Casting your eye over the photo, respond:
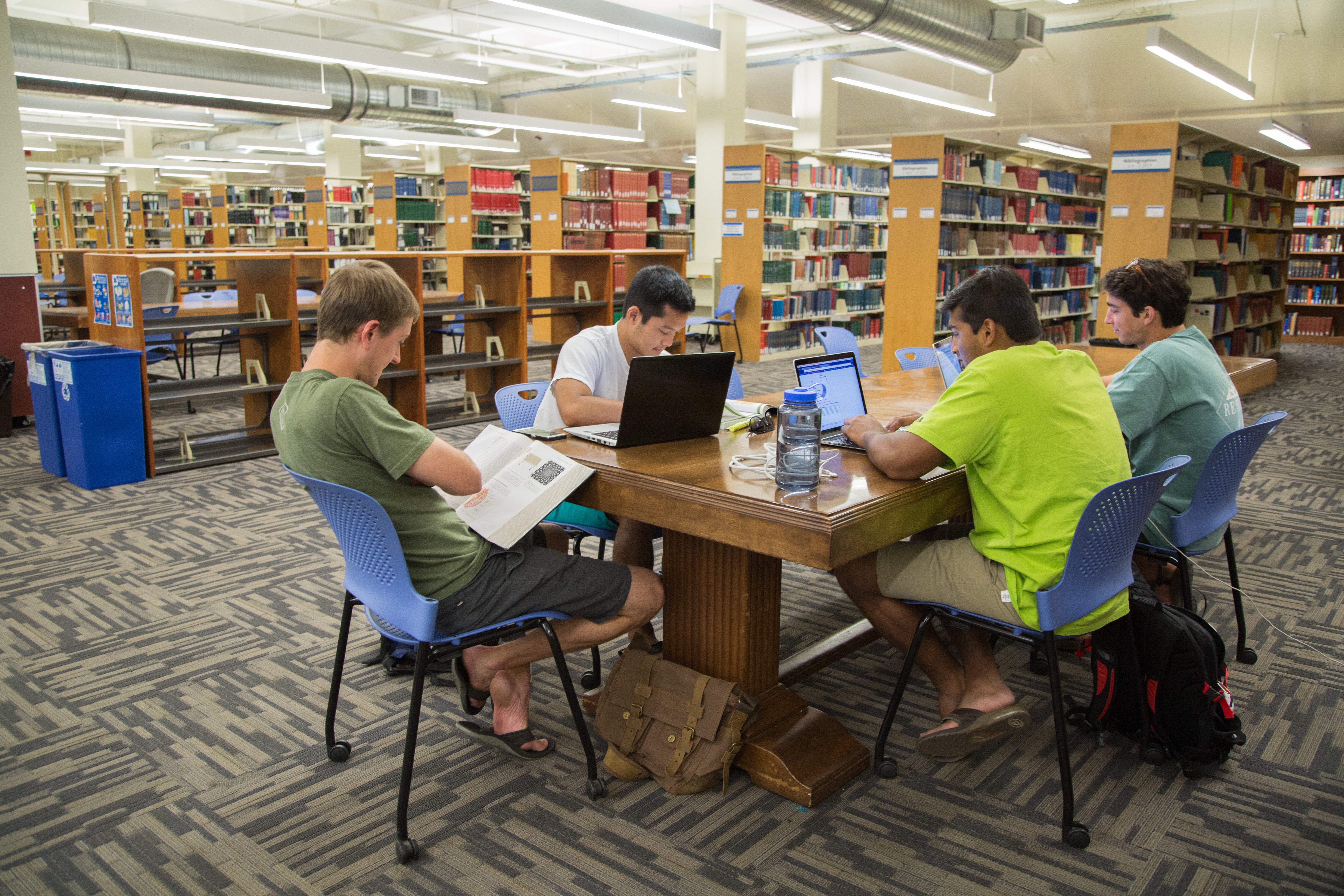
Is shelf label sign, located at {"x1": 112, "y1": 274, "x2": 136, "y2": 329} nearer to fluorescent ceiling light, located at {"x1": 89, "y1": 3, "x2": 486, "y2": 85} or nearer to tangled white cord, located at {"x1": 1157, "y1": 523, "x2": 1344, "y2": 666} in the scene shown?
fluorescent ceiling light, located at {"x1": 89, "y1": 3, "x2": 486, "y2": 85}

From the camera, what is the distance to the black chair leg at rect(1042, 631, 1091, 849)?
1.96 m

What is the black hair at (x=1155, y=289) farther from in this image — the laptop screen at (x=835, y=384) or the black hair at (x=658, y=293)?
the black hair at (x=658, y=293)

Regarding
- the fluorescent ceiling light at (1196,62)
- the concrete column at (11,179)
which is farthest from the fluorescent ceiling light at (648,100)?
the concrete column at (11,179)

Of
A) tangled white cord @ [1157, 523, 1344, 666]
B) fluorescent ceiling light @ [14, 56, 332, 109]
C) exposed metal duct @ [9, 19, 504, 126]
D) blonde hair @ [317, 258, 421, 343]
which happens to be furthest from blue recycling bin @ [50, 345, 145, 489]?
exposed metal duct @ [9, 19, 504, 126]

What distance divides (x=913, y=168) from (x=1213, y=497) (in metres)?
6.27

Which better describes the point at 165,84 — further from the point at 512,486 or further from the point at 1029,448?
the point at 1029,448

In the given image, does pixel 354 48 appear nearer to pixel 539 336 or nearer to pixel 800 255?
pixel 539 336

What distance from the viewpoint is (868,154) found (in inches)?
635

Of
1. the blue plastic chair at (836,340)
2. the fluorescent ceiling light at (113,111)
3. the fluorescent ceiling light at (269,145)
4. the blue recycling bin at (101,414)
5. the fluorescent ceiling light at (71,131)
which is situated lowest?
the blue recycling bin at (101,414)

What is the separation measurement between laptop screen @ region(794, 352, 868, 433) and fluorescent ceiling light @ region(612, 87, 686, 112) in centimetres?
933

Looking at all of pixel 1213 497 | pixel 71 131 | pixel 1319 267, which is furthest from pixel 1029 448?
pixel 71 131

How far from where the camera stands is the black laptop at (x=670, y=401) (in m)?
2.22

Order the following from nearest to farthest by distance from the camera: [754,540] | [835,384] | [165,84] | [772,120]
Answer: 1. [754,540]
2. [835,384]
3. [165,84]
4. [772,120]

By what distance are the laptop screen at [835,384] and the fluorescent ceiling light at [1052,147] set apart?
864cm
